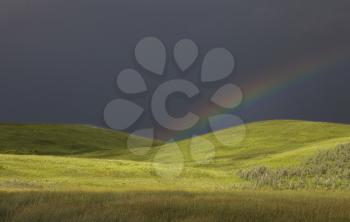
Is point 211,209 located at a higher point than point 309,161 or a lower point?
higher

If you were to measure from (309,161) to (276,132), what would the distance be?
180 ft

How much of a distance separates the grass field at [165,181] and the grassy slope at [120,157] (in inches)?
4.5

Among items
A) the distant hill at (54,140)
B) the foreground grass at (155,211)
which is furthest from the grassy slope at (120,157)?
the foreground grass at (155,211)

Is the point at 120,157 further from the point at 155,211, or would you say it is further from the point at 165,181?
the point at 155,211

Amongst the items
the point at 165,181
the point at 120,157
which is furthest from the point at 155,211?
the point at 120,157

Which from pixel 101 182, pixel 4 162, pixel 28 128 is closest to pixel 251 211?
pixel 101 182

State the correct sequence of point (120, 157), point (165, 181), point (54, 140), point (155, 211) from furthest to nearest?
point (54, 140)
point (120, 157)
point (165, 181)
point (155, 211)

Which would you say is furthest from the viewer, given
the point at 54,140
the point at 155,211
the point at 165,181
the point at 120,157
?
the point at 54,140

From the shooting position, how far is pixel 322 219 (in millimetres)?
15703

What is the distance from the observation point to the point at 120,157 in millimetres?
100562

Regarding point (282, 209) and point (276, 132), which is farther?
point (276, 132)

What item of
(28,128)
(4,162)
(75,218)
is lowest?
(28,128)

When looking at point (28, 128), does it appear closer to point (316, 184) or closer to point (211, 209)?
point (316, 184)

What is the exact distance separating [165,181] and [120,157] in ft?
176
